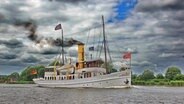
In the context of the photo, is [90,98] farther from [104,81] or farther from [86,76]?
[86,76]

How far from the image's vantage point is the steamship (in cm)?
12406

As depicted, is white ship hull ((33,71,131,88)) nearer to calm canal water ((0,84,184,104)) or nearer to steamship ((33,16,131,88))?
steamship ((33,16,131,88))

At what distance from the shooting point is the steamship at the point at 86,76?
124 metres

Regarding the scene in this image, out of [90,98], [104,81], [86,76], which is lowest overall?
[90,98]

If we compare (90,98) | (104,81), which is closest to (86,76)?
(104,81)

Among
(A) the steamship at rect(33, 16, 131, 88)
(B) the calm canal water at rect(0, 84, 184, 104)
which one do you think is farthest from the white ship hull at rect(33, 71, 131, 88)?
(B) the calm canal water at rect(0, 84, 184, 104)

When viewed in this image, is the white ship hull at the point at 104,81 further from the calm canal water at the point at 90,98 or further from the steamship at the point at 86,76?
the calm canal water at the point at 90,98

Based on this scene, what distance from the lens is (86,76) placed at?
13025cm

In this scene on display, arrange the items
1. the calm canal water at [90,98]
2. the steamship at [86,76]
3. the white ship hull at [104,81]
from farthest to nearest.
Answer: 1. the steamship at [86,76]
2. the white ship hull at [104,81]
3. the calm canal water at [90,98]

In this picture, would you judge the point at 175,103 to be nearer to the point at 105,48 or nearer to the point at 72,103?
the point at 72,103

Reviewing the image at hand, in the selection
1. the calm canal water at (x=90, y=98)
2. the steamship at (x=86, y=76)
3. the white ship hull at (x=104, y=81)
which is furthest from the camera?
the steamship at (x=86, y=76)

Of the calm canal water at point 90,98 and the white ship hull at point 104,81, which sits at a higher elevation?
the white ship hull at point 104,81

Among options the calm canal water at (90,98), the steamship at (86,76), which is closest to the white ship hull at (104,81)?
the steamship at (86,76)

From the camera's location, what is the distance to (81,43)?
140875mm
